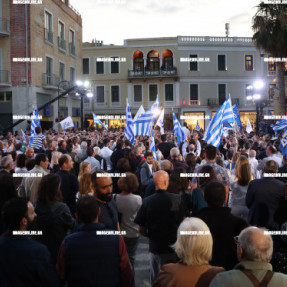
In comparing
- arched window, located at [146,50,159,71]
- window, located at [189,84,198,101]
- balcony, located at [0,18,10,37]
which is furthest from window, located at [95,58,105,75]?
balcony, located at [0,18,10,37]

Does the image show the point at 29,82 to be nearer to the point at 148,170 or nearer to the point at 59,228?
the point at 148,170

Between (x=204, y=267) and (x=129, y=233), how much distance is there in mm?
2109

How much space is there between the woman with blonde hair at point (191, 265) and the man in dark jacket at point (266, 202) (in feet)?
7.62

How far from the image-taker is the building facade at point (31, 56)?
75.8ft

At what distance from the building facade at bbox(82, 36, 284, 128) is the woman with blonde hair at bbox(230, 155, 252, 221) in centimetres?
3246

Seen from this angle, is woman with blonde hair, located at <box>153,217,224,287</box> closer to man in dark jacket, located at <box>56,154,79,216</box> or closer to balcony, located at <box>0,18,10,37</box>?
man in dark jacket, located at <box>56,154,79,216</box>

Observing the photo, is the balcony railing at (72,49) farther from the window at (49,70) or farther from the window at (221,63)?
the window at (221,63)

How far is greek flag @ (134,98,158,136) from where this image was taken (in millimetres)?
10391

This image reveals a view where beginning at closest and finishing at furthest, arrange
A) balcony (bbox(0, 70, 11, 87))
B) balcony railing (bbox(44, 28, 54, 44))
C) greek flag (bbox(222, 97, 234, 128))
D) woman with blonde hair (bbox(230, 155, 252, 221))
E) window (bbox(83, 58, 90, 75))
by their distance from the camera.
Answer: woman with blonde hair (bbox(230, 155, 252, 221)) < greek flag (bbox(222, 97, 234, 128)) < balcony (bbox(0, 70, 11, 87)) < balcony railing (bbox(44, 28, 54, 44)) < window (bbox(83, 58, 90, 75))

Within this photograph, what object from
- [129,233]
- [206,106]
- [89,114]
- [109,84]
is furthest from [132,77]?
[129,233]

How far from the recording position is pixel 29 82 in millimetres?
23531

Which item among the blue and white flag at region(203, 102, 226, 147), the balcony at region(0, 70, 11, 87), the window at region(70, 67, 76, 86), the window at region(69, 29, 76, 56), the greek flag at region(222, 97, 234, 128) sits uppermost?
the window at region(69, 29, 76, 56)

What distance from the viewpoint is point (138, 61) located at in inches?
1532

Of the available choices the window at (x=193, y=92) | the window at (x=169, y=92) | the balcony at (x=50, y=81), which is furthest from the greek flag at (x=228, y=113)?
the window at (x=193, y=92)
